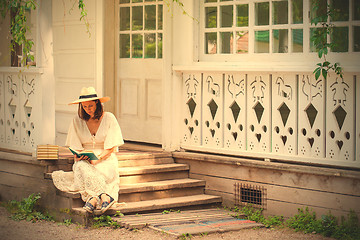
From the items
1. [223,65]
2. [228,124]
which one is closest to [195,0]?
[223,65]

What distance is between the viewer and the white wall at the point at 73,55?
32.0 ft

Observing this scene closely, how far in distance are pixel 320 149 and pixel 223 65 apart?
5.62 feet

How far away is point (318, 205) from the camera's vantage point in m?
7.68

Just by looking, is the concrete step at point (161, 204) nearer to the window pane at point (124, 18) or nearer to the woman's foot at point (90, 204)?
the woman's foot at point (90, 204)

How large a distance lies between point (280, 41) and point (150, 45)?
2349 millimetres

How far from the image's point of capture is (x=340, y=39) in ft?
25.0

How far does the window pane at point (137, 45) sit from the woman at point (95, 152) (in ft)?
6.29

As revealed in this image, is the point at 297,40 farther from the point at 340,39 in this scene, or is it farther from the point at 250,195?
the point at 250,195

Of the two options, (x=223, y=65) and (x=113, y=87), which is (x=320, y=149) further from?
(x=113, y=87)

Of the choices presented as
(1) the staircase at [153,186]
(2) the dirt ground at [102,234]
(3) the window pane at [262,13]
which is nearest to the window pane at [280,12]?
(3) the window pane at [262,13]

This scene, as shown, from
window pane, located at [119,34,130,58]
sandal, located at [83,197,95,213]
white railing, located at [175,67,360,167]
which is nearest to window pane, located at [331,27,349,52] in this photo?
white railing, located at [175,67,360,167]

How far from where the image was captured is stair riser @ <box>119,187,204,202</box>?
8109 millimetres

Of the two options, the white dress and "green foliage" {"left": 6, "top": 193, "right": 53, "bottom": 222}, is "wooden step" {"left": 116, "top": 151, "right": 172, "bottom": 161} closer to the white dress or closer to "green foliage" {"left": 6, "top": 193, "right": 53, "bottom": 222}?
the white dress

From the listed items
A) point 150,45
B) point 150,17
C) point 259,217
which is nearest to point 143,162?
point 259,217
